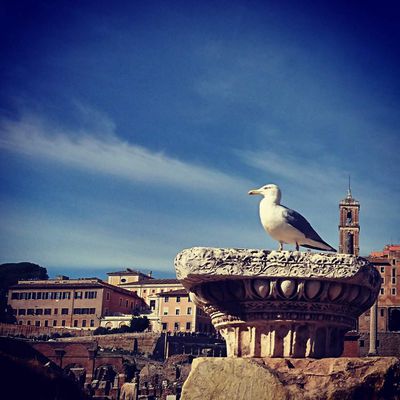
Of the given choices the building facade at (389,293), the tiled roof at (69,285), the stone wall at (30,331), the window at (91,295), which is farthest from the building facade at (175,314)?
the building facade at (389,293)

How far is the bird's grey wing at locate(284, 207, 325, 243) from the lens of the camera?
5.89 m

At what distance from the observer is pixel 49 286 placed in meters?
85.3

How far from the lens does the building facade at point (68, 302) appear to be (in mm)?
82438

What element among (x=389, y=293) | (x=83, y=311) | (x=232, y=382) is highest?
(x=389, y=293)

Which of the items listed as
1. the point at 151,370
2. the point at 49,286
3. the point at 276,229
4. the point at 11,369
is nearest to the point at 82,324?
the point at 49,286

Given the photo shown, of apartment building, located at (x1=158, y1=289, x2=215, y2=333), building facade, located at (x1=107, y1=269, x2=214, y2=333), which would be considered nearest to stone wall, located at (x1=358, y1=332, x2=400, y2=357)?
building facade, located at (x1=107, y1=269, x2=214, y2=333)

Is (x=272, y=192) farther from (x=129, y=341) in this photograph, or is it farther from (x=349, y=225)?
(x=349, y=225)

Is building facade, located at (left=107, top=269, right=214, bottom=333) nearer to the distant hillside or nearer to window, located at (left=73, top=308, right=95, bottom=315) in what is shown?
window, located at (left=73, top=308, right=95, bottom=315)

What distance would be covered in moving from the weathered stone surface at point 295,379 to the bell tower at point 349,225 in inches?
3843

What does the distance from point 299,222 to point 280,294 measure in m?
0.76

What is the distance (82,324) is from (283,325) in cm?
7982

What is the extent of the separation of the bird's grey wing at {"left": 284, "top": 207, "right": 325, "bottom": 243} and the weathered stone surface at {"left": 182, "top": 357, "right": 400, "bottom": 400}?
1.07 metres

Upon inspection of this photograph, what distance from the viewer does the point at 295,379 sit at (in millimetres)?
5203

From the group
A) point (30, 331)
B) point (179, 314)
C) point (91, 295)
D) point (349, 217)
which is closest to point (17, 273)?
point (91, 295)
